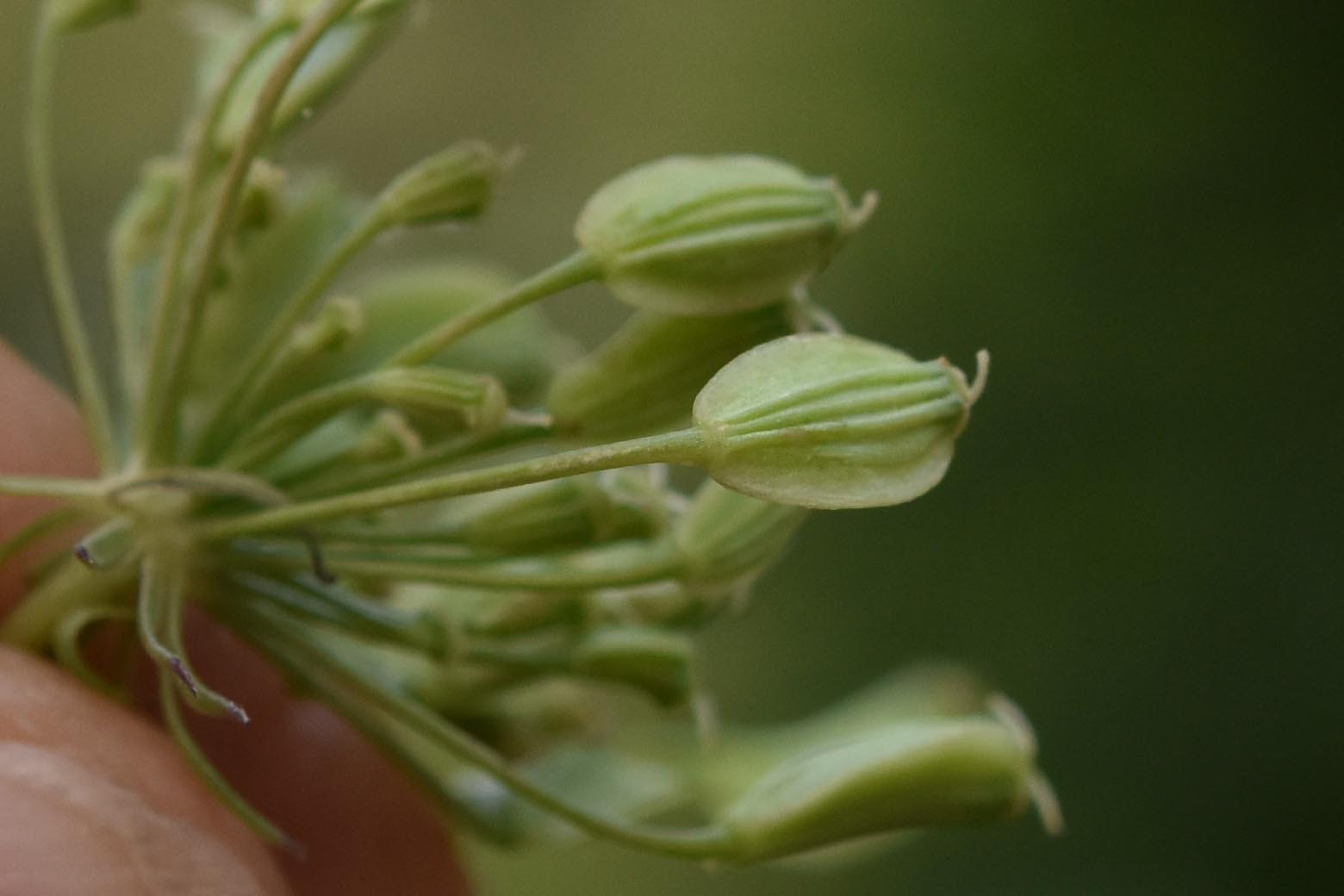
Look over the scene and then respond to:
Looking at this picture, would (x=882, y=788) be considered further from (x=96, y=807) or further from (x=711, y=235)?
(x=96, y=807)

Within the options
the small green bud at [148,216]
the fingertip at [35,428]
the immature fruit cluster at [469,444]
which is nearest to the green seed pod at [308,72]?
the immature fruit cluster at [469,444]

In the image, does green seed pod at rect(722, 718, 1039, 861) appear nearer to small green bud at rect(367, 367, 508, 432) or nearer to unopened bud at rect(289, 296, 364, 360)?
small green bud at rect(367, 367, 508, 432)

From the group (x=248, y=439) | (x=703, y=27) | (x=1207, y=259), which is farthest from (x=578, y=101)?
(x=248, y=439)

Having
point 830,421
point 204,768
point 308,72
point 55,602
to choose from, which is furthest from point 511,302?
point 55,602

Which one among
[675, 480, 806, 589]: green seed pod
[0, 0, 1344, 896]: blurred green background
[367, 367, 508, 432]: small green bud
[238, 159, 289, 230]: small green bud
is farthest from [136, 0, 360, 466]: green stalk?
[0, 0, 1344, 896]: blurred green background

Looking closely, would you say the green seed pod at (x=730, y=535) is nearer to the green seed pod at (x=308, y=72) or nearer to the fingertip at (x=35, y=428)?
the green seed pod at (x=308, y=72)

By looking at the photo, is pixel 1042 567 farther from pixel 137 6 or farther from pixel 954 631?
pixel 137 6

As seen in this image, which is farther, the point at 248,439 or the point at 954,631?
the point at 954,631
